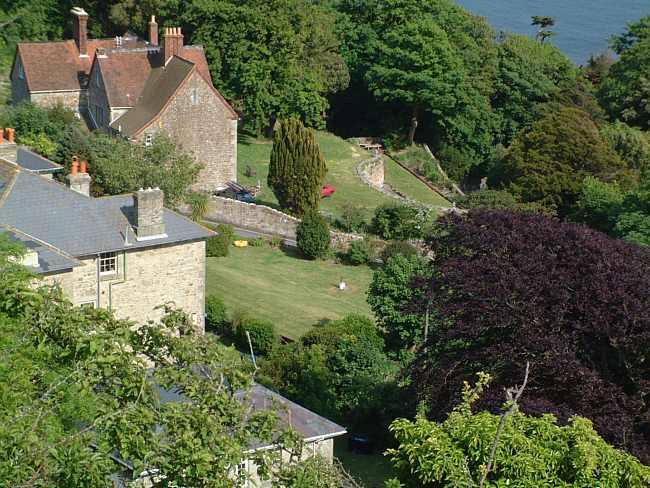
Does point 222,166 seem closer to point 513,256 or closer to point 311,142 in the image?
point 311,142

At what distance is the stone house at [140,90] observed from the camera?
5053 centimetres

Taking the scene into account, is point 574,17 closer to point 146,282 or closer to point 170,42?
point 170,42

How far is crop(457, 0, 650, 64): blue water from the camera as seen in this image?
12012 centimetres

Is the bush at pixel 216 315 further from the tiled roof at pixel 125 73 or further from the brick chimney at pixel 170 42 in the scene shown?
the brick chimney at pixel 170 42

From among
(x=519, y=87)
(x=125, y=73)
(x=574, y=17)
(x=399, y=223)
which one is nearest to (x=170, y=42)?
(x=125, y=73)

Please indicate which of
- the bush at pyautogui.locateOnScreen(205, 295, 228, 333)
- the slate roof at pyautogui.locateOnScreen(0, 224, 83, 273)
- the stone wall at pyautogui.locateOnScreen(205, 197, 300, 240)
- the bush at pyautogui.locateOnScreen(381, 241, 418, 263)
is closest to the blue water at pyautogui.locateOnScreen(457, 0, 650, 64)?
the stone wall at pyautogui.locateOnScreen(205, 197, 300, 240)

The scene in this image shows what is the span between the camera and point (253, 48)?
5806 cm

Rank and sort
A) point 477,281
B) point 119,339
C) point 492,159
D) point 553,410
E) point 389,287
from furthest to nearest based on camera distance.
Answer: point 492,159 < point 389,287 < point 477,281 < point 553,410 < point 119,339

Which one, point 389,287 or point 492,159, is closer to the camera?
point 389,287

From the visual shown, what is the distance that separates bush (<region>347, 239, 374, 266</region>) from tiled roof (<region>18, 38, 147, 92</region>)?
1650cm

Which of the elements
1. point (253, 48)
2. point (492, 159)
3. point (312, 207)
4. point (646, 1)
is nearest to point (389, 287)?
point (312, 207)

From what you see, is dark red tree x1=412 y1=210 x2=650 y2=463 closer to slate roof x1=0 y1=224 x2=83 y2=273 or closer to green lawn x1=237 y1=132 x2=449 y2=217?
slate roof x1=0 y1=224 x2=83 y2=273

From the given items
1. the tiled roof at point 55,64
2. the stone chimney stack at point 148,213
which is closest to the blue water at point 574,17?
the tiled roof at point 55,64

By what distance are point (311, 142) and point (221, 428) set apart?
123 ft
